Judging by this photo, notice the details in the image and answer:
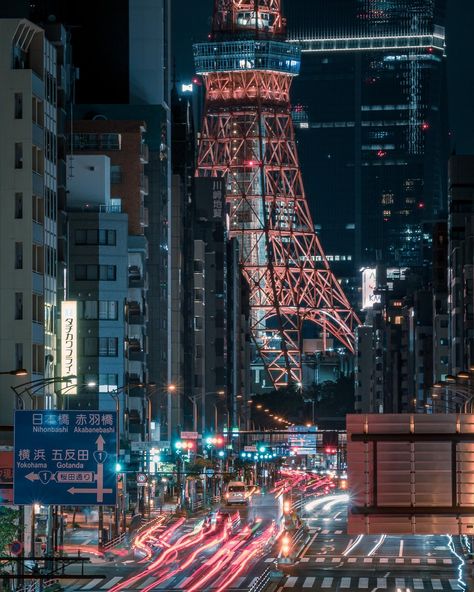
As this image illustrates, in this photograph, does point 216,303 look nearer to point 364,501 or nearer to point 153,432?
point 153,432

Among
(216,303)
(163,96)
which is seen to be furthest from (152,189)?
(216,303)

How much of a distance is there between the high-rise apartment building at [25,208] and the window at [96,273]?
21.3 metres

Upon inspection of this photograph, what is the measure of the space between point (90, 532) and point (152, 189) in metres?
48.0

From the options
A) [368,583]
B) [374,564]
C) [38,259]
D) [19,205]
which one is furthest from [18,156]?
[368,583]

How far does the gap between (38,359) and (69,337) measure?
5.37 metres

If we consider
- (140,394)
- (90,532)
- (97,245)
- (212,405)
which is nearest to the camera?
(90,532)

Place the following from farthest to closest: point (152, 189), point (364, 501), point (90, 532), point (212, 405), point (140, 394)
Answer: point (212, 405)
point (152, 189)
point (140, 394)
point (90, 532)
point (364, 501)

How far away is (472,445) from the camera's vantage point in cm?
3891

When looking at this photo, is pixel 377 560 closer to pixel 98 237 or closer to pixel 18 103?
pixel 18 103

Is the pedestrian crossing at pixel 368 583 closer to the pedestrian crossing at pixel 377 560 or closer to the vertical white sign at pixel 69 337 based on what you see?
the pedestrian crossing at pixel 377 560

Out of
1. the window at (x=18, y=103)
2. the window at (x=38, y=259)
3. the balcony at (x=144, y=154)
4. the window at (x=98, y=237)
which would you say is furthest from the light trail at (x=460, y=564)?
the balcony at (x=144, y=154)

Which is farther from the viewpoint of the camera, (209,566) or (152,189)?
(152,189)

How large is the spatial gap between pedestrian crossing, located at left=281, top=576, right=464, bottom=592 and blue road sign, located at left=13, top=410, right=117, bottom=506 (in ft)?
48.0

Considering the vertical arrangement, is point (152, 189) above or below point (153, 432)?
above
